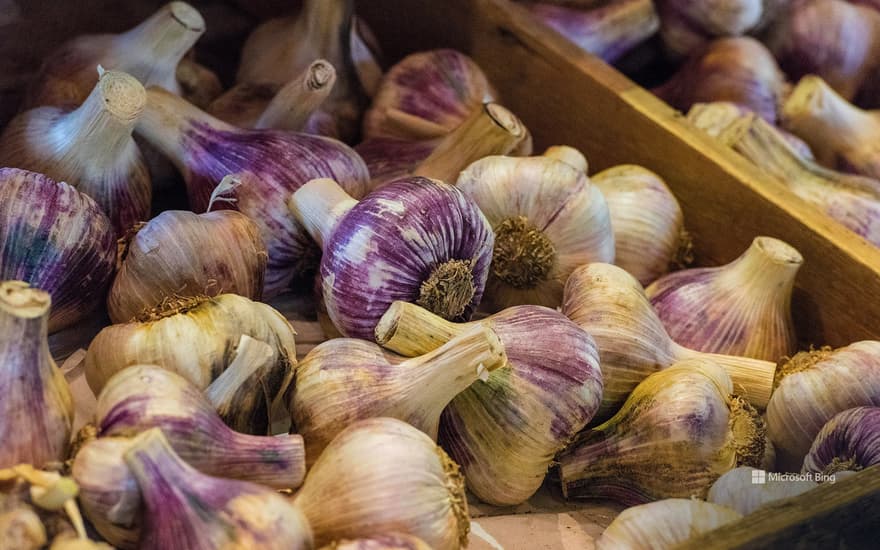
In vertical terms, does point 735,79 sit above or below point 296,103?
below

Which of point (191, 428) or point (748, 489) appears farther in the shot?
point (748, 489)

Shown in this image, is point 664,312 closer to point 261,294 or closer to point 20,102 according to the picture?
point 261,294

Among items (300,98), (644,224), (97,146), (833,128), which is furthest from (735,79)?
(97,146)

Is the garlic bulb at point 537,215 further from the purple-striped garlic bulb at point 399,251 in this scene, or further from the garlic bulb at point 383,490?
the garlic bulb at point 383,490

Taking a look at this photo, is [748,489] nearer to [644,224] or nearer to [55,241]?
[644,224]

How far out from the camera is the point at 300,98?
1.03 m

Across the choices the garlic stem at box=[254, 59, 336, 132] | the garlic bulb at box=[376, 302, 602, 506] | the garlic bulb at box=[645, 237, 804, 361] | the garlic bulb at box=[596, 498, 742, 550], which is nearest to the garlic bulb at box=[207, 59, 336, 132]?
the garlic stem at box=[254, 59, 336, 132]

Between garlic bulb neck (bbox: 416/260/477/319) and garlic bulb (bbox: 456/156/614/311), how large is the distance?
0.13 metres

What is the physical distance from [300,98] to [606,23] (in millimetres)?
725

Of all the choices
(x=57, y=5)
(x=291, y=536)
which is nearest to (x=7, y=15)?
(x=57, y=5)

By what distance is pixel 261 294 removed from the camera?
2.87 ft

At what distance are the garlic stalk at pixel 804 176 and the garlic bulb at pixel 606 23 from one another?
296 millimetres

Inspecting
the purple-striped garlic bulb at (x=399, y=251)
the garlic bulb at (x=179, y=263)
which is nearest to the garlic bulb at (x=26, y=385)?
the garlic bulb at (x=179, y=263)

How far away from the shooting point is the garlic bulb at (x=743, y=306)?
3.29 ft
